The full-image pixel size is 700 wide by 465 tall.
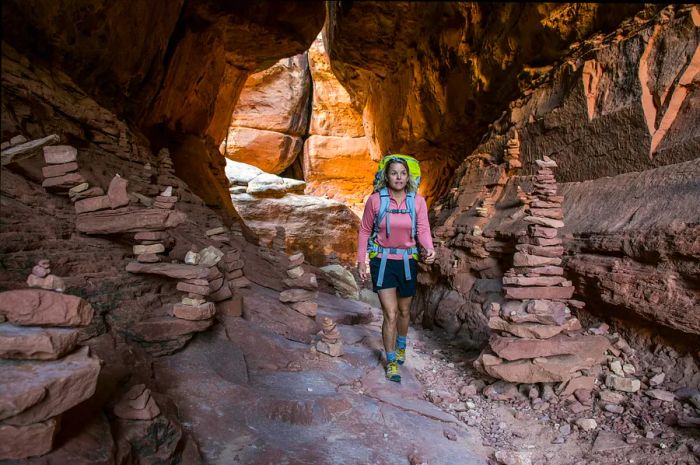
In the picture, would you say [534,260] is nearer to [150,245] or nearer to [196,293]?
[196,293]

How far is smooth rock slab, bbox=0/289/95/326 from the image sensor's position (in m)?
2.23

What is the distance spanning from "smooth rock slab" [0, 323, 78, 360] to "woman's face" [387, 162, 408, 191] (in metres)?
3.36

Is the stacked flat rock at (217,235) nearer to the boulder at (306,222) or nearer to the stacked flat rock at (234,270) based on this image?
the stacked flat rock at (234,270)

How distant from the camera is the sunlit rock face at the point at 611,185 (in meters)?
3.92

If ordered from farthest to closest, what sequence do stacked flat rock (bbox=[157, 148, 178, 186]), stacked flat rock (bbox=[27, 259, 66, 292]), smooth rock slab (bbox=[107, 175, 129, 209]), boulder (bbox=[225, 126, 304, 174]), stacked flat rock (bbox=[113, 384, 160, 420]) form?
1. boulder (bbox=[225, 126, 304, 174])
2. stacked flat rock (bbox=[157, 148, 178, 186])
3. smooth rock slab (bbox=[107, 175, 129, 209])
4. stacked flat rock (bbox=[27, 259, 66, 292])
5. stacked flat rock (bbox=[113, 384, 160, 420])

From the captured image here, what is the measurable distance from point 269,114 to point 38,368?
96.3ft

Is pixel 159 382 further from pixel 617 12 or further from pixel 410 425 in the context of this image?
pixel 617 12

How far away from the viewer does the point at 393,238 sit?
4.57m

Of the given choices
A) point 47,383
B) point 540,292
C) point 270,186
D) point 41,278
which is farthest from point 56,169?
point 270,186

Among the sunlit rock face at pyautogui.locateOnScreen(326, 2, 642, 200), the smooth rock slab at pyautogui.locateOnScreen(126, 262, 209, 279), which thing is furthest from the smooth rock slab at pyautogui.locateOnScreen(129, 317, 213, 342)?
the sunlit rock face at pyautogui.locateOnScreen(326, 2, 642, 200)

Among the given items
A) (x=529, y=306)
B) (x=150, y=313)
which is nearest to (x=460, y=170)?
(x=529, y=306)

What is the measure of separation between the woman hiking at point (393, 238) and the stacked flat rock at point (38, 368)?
289cm

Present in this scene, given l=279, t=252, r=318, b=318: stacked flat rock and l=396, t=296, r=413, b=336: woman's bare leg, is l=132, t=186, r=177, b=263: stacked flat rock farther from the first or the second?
l=396, t=296, r=413, b=336: woman's bare leg

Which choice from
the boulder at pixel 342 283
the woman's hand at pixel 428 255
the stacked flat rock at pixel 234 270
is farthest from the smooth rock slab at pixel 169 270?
the boulder at pixel 342 283
